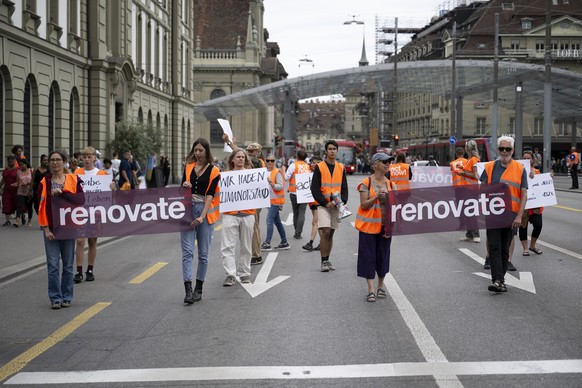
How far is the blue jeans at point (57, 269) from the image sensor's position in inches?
378

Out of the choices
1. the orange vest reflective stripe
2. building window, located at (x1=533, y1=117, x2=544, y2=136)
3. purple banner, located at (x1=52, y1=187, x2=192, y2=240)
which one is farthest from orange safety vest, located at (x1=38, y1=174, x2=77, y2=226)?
building window, located at (x1=533, y1=117, x2=544, y2=136)

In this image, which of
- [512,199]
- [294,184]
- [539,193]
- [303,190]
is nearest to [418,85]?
[294,184]

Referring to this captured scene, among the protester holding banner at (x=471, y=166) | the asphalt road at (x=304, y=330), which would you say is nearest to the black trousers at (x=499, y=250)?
the asphalt road at (x=304, y=330)

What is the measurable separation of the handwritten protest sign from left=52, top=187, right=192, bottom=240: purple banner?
3.00ft

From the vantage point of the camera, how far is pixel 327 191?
41.1 feet

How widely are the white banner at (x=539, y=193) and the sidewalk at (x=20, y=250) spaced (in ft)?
27.2

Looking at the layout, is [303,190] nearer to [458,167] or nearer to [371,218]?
[458,167]

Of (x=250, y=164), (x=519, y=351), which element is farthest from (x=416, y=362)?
(x=250, y=164)

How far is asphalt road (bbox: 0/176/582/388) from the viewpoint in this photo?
6371 millimetres

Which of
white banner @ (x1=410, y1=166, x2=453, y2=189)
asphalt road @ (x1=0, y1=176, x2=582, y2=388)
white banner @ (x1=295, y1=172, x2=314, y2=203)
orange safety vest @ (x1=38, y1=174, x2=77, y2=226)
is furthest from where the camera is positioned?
white banner @ (x1=410, y1=166, x2=453, y2=189)

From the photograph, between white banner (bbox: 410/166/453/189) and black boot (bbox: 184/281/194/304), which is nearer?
black boot (bbox: 184/281/194/304)

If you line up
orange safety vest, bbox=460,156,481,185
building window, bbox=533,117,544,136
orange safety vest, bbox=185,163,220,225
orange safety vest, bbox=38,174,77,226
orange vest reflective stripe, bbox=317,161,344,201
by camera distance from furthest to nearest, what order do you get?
building window, bbox=533,117,544,136
orange safety vest, bbox=460,156,481,185
orange vest reflective stripe, bbox=317,161,344,201
orange safety vest, bbox=185,163,220,225
orange safety vest, bbox=38,174,77,226

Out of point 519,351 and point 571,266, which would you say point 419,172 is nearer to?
point 571,266

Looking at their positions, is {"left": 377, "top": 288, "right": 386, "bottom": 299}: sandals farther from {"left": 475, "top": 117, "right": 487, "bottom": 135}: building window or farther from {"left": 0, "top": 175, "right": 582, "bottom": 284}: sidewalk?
{"left": 475, "top": 117, "right": 487, "bottom": 135}: building window
